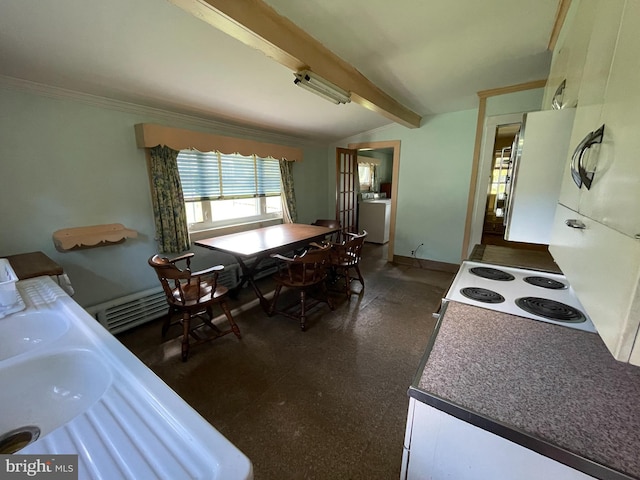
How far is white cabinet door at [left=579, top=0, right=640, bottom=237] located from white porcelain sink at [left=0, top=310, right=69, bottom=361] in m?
1.57

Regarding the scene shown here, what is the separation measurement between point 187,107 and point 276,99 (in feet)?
2.75

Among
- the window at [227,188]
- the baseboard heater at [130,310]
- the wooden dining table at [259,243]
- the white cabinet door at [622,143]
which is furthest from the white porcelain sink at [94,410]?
the window at [227,188]

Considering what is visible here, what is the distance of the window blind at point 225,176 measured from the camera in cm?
294

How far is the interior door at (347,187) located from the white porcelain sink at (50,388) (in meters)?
4.11

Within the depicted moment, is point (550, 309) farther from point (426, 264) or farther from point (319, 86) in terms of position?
point (426, 264)

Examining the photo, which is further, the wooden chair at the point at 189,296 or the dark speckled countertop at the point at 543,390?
the wooden chair at the point at 189,296

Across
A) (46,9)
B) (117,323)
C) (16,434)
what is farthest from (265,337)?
A: (46,9)

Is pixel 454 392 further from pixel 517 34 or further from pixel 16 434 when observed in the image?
pixel 517 34

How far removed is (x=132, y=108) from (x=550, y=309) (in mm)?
3268

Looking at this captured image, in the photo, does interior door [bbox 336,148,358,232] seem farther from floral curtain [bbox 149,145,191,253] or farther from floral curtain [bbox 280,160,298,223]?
floral curtain [bbox 149,145,191,253]

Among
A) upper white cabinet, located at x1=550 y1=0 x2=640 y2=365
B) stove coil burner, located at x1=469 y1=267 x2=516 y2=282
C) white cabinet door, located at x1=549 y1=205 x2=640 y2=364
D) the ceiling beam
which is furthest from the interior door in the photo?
white cabinet door, located at x1=549 y1=205 x2=640 y2=364

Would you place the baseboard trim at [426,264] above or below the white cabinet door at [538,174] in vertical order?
below

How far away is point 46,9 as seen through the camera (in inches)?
49.1

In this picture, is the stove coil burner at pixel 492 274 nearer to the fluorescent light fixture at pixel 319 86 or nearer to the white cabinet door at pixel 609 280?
the white cabinet door at pixel 609 280
